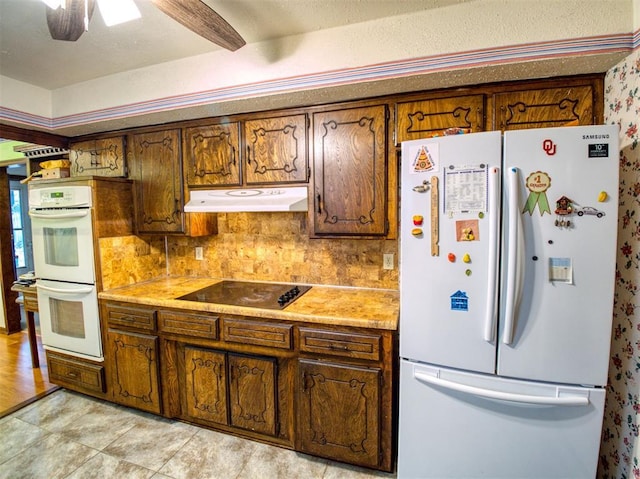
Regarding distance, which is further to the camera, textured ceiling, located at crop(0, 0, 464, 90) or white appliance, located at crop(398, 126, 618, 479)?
textured ceiling, located at crop(0, 0, 464, 90)

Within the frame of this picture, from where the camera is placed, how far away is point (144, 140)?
7.91 feet

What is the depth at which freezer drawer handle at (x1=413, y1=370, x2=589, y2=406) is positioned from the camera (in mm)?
1275

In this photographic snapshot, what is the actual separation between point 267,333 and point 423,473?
3.57 ft

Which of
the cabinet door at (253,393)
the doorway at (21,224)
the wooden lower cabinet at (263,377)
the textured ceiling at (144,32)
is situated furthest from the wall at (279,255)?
the doorway at (21,224)

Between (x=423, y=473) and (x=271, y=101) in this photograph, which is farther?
(x=271, y=101)

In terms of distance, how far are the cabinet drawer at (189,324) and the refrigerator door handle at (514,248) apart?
1.63 meters

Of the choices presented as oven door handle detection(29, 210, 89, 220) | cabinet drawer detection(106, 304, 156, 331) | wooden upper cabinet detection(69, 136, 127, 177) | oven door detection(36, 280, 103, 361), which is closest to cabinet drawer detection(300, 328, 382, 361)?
cabinet drawer detection(106, 304, 156, 331)

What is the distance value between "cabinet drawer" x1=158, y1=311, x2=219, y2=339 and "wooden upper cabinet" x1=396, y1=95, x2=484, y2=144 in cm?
164

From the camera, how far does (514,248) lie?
1.27 m

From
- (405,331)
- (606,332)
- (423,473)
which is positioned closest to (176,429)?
(423,473)

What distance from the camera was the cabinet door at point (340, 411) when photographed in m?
1.65

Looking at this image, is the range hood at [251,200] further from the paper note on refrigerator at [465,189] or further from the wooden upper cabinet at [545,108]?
the wooden upper cabinet at [545,108]

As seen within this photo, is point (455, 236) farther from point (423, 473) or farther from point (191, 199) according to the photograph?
point (191, 199)

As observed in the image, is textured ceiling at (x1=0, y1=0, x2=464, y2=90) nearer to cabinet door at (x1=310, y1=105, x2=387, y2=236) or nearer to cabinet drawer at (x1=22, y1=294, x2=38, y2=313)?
cabinet door at (x1=310, y1=105, x2=387, y2=236)
